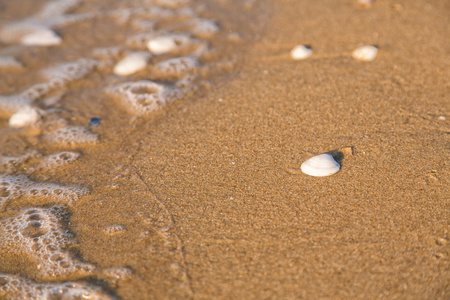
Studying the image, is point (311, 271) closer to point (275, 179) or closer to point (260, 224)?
point (260, 224)

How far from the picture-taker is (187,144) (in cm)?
237

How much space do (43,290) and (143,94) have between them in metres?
1.52

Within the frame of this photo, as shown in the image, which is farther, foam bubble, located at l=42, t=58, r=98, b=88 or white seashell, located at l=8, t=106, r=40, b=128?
foam bubble, located at l=42, t=58, r=98, b=88

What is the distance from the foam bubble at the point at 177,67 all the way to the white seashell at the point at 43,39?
120 cm

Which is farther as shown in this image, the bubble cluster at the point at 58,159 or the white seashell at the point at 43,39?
the white seashell at the point at 43,39

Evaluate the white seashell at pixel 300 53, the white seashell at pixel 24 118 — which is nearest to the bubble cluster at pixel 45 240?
the white seashell at pixel 24 118

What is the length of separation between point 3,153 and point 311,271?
2.03m

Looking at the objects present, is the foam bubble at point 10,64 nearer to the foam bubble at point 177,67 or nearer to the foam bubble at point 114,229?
the foam bubble at point 177,67

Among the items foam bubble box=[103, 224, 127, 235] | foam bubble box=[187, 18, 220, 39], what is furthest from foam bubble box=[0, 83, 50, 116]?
foam bubble box=[103, 224, 127, 235]

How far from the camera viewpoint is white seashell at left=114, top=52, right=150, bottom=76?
10.2 feet

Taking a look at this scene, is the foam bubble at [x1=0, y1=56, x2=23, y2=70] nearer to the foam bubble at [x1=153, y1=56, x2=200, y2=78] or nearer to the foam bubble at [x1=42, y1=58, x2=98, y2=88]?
the foam bubble at [x1=42, y1=58, x2=98, y2=88]

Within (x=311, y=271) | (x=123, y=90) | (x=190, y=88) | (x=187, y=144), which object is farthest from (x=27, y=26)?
(x=311, y=271)

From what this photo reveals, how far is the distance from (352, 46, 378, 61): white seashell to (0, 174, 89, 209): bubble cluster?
2.11 m

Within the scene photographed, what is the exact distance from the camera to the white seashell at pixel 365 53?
2859mm
